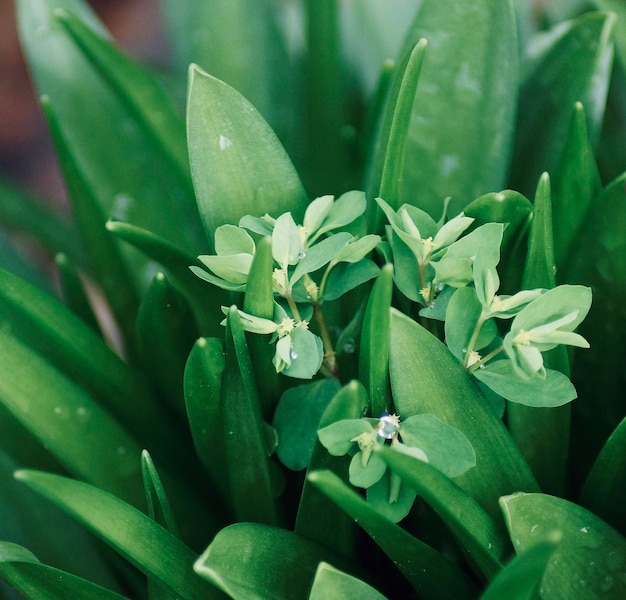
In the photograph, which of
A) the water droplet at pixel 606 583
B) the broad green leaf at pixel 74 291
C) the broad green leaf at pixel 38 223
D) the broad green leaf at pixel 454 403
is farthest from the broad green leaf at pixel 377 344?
the broad green leaf at pixel 38 223

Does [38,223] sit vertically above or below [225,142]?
below

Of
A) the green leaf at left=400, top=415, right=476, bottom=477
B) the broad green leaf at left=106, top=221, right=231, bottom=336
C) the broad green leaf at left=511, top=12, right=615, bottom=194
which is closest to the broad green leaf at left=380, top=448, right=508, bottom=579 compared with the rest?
the green leaf at left=400, top=415, right=476, bottom=477

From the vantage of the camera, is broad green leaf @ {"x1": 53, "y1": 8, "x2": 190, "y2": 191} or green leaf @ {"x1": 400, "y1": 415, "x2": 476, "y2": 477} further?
broad green leaf @ {"x1": 53, "y1": 8, "x2": 190, "y2": 191}

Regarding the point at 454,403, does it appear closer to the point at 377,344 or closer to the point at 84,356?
the point at 377,344

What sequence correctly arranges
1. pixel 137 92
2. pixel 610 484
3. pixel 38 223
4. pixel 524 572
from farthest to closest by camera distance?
pixel 38 223 → pixel 137 92 → pixel 610 484 → pixel 524 572

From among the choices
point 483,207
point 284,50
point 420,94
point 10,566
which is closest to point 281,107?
→ point 284,50

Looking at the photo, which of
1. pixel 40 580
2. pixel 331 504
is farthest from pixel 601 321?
pixel 40 580

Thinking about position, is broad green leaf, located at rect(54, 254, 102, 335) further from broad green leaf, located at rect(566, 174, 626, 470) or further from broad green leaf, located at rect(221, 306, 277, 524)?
broad green leaf, located at rect(566, 174, 626, 470)
